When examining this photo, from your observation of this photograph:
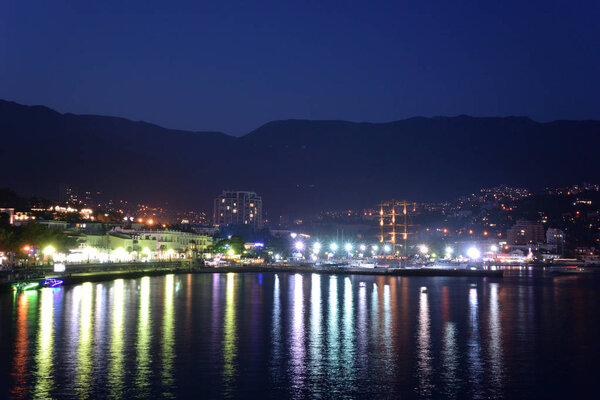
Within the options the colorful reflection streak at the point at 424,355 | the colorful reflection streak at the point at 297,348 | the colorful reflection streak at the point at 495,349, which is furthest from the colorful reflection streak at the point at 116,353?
the colorful reflection streak at the point at 495,349

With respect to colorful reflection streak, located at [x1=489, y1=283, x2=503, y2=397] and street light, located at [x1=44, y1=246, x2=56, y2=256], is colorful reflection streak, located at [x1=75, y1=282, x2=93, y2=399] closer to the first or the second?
colorful reflection streak, located at [x1=489, y1=283, x2=503, y2=397]

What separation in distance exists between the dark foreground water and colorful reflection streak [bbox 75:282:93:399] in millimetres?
64

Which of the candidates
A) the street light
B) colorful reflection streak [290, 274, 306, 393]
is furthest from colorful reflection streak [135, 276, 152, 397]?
the street light

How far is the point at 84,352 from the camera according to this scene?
29.2 metres

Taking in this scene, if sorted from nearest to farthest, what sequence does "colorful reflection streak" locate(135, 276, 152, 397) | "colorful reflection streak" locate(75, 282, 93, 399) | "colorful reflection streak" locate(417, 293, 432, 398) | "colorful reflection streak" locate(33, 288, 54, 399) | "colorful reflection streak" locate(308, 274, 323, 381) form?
"colorful reflection streak" locate(33, 288, 54, 399) → "colorful reflection streak" locate(75, 282, 93, 399) → "colorful reflection streak" locate(135, 276, 152, 397) → "colorful reflection streak" locate(417, 293, 432, 398) → "colorful reflection streak" locate(308, 274, 323, 381)

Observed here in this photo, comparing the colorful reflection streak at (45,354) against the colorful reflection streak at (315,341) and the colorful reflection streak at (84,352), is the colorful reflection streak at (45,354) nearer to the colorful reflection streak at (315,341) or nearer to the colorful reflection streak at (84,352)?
the colorful reflection streak at (84,352)

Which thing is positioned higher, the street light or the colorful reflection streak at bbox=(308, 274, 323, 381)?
the street light

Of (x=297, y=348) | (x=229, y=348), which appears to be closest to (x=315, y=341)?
(x=297, y=348)

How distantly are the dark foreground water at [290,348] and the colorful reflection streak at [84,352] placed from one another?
64 millimetres

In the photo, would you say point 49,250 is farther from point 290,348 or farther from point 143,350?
point 290,348

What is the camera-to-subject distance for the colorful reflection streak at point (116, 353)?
2338 centimetres

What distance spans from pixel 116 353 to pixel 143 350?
1.30 meters

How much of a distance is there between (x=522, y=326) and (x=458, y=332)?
5.51 meters

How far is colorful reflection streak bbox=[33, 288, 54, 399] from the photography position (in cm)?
2292
